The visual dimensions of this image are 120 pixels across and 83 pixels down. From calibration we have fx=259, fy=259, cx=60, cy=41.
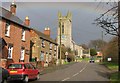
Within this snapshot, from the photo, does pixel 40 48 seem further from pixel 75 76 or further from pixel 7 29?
pixel 75 76

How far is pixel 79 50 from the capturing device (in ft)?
525

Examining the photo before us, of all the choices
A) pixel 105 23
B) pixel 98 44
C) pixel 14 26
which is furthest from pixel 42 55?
pixel 98 44

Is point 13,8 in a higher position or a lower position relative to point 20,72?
higher

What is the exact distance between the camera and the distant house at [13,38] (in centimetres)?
2988

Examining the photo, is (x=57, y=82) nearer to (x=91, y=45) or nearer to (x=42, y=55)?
(x=42, y=55)

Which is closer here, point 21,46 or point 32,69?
point 32,69

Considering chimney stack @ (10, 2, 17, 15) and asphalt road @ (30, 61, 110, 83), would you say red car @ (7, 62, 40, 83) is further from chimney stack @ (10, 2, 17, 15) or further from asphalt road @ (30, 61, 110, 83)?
chimney stack @ (10, 2, 17, 15)

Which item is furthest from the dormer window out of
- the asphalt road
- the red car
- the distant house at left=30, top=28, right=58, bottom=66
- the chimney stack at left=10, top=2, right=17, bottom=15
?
the distant house at left=30, top=28, right=58, bottom=66

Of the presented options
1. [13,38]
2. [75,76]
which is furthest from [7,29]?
[75,76]

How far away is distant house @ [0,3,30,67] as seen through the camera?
29.9 metres

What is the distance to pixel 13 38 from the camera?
3253 centimetres

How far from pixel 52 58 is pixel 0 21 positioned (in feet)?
93.2

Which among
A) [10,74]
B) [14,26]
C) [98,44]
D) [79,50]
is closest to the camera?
[10,74]

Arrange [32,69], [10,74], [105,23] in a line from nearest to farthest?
1. [105,23]
2. [10,74]
3. [32,69]
